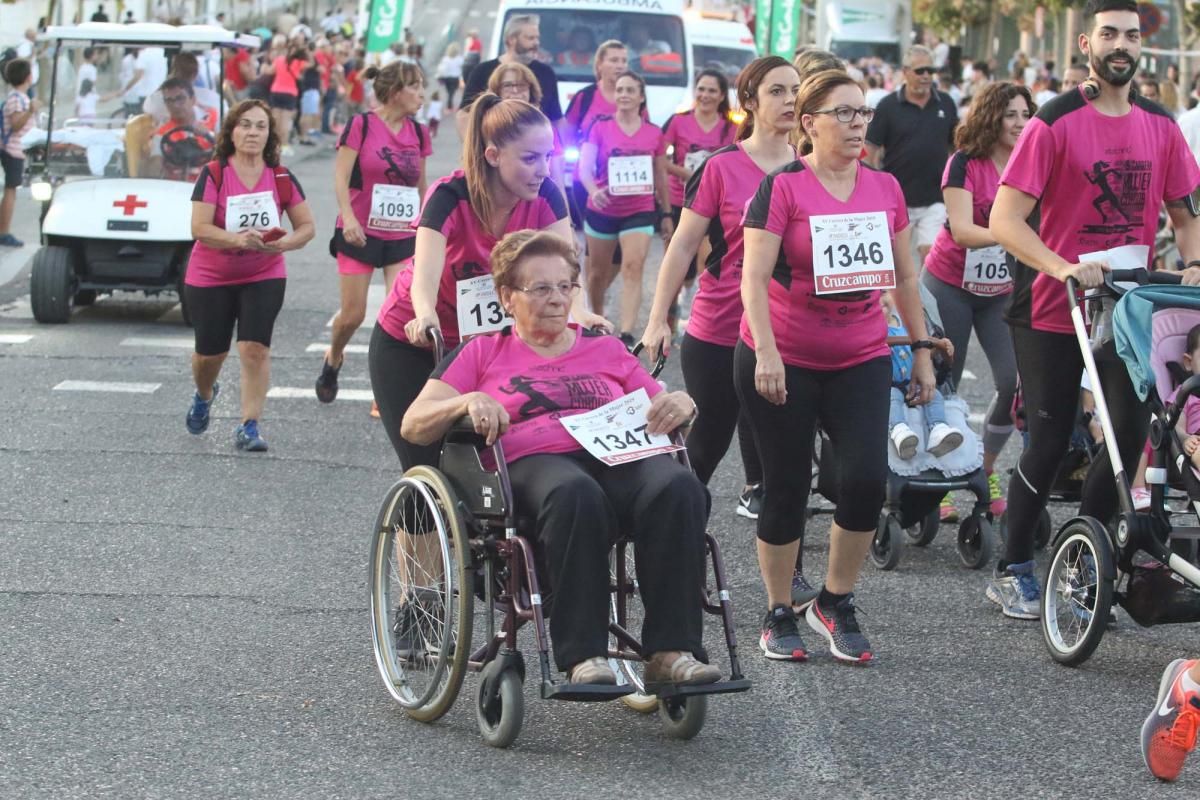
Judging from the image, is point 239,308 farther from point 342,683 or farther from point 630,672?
point 630,672

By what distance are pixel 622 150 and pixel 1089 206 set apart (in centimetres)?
611

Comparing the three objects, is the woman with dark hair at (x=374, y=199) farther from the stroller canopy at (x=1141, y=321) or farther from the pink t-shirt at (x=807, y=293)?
the stroller canopy at (x=1141, y=321)

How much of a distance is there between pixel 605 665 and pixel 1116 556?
182cm

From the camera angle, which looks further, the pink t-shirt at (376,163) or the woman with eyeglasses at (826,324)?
the pink t-shirt at (376,163)

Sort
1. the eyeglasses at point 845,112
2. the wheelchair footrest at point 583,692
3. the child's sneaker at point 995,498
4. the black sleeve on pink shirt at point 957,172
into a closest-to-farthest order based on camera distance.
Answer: the wheelchair footrest at point 583,692 < the eyeglasses at point 845,112 < the black sleeve on pink shirt at point 957,172 < the child's sneaker at point 995,498

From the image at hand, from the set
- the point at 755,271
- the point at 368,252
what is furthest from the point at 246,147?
the point at 755,271

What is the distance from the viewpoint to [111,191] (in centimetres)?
1309

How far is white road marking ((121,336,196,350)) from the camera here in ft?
40.0

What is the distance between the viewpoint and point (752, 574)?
286 inches

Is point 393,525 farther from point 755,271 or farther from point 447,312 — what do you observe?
point 755,271

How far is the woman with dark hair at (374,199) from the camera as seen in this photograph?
10180 millimetres

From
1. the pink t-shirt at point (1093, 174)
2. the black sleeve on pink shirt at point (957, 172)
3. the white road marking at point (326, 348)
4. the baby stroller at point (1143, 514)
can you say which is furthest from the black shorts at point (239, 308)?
the baby stroller at point (1143, 514)

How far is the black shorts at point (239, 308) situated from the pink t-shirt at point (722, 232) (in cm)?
309

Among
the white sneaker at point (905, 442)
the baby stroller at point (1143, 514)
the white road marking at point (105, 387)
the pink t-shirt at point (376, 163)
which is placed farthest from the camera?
the white road marking at point (105, 387)
